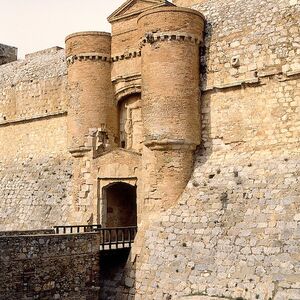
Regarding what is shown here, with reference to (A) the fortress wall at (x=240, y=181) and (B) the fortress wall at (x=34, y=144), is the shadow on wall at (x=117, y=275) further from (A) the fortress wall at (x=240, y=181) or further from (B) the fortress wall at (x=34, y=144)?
(B) the fortress wall at (x=34, y=144)

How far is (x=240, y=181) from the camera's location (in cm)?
1463

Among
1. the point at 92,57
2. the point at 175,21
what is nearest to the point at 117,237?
the point at 92,57

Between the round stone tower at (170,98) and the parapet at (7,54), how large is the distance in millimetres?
13530

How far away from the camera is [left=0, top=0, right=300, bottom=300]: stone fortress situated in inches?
516

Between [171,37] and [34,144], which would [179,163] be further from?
[34,144]

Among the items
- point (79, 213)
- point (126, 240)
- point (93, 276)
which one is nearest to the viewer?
point (93, 276)

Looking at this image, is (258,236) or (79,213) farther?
(79,213)

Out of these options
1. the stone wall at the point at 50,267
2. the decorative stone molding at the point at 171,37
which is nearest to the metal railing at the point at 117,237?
the stone wall at the point at 50,267

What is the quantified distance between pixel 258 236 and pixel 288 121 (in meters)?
3.34

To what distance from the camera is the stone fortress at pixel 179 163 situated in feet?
43.0

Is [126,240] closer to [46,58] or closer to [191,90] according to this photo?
[191,90]

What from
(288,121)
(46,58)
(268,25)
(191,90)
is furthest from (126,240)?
(46,58)

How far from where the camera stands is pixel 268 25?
15.5 m

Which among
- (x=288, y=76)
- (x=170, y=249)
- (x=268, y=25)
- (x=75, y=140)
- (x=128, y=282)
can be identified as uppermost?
(x=268, y=25)
